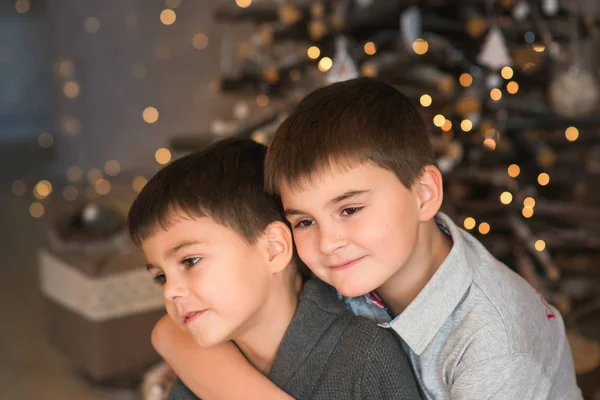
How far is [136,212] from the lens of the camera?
1.13 metres

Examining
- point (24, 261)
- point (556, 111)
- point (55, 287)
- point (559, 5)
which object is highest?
point (559, 5)

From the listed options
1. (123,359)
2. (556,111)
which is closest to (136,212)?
(123,359)

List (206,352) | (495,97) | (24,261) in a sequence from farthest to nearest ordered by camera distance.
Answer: (24,261) → (495,97) → (206,352)

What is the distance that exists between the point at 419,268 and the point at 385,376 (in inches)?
7.2

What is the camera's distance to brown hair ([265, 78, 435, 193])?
40.6 inches

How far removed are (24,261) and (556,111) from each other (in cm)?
260

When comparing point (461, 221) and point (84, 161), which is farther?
point (84, 161)

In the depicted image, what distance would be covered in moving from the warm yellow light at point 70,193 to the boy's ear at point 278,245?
154 inches

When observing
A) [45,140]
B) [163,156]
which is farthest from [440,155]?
[45,140]

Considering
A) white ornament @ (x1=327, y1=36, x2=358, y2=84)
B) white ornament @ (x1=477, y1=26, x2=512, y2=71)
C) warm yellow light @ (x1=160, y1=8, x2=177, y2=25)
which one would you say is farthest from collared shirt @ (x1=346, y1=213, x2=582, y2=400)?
warm yellow light @ (x1=160, y1=8, x2=177, y2=25)

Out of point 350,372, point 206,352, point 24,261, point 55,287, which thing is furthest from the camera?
point 24,261

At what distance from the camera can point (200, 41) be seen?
445 cm

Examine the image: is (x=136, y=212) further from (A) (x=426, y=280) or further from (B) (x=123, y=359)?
(B) (x=123, y=359)

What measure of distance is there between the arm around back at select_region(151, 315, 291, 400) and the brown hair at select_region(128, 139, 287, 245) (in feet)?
0.67
